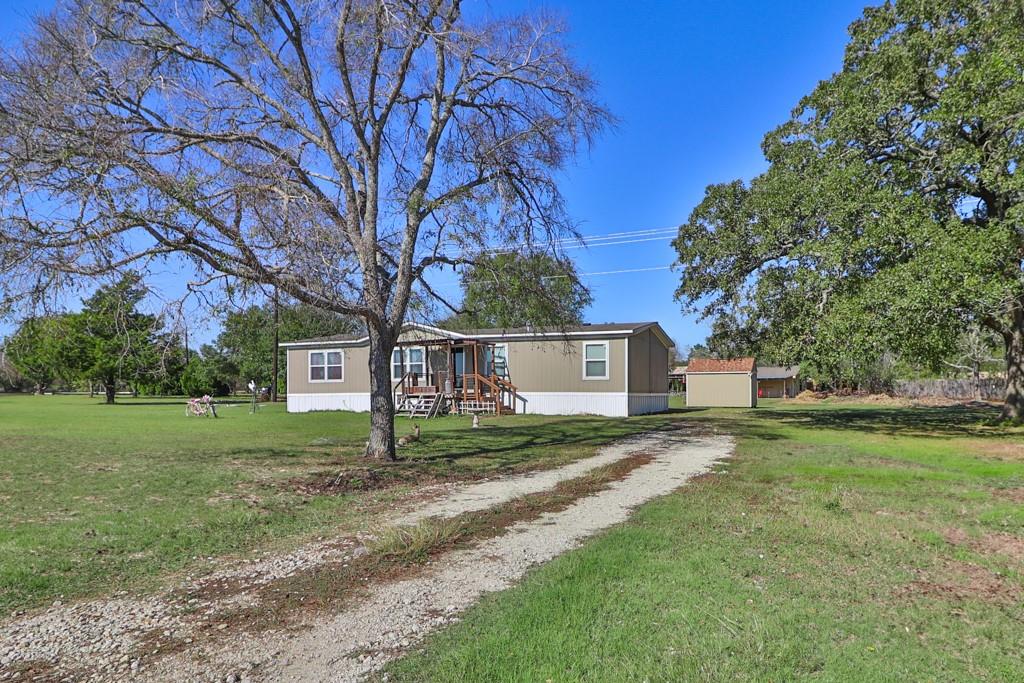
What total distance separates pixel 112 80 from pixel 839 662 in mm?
10678

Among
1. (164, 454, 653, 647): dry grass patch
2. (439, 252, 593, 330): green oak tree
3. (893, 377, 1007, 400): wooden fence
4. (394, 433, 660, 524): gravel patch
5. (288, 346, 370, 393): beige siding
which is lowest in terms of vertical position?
(893, 377, 1007, 400): wooden fence

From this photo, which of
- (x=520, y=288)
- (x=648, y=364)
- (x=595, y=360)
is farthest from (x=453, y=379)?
(x=520, y=288)

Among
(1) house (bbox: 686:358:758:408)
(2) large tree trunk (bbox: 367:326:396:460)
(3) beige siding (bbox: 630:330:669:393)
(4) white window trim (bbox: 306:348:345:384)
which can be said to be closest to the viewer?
(2) large tree trunk (bbox: 367:326:396:460)

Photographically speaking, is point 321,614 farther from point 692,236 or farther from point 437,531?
point 692,236

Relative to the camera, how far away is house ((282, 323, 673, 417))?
22172 millimetres

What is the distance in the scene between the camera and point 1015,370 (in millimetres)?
17391

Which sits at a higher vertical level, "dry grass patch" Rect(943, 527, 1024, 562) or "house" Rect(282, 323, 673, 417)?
"house" Rect(282, 323, 673, 417)

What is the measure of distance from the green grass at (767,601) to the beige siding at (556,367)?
48.8ft

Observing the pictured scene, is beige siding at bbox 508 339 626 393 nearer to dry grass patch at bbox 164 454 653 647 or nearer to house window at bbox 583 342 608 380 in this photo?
house window at bbox 583 342 608 380

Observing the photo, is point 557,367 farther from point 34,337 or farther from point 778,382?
point 778,382

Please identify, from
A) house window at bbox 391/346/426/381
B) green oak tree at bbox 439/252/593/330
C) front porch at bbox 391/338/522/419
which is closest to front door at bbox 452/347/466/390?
front porch at bbox 391/338/522/419

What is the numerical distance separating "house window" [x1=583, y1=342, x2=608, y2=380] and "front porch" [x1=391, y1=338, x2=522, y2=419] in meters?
2.90

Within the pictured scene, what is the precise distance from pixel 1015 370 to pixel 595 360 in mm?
12335

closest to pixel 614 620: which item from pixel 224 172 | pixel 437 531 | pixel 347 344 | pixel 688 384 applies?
pixel 437 531
